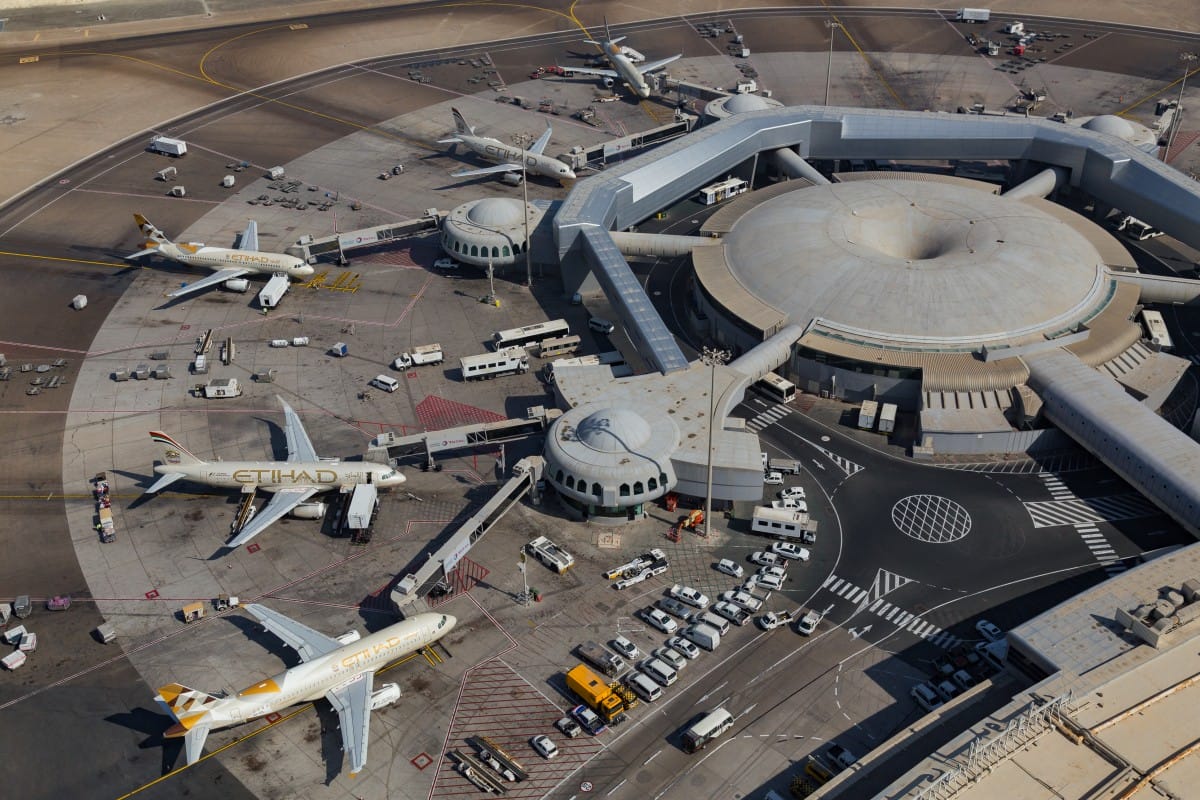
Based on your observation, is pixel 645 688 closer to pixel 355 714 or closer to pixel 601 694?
pixel 601 694

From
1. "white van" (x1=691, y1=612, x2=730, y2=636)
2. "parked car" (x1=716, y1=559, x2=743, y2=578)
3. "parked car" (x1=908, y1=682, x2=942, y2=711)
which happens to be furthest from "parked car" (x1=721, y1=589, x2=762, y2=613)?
"parked car" (x1=908, y1=682, x2=942, y2=711)

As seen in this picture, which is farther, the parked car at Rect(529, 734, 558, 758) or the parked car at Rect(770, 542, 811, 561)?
the parked car at Rect(770, 542, 811, 561)

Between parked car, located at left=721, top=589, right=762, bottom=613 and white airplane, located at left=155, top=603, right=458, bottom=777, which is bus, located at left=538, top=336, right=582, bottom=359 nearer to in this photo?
parked car, located at left=721, top=589, right=762, bottom=613

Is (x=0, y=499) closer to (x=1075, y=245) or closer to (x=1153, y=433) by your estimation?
(x=1153, y=433)

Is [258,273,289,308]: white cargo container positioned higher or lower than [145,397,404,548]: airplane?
higher

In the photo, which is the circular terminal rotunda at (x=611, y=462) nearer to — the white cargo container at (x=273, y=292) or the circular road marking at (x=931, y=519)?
the circular road marking at (x=931, y=519)

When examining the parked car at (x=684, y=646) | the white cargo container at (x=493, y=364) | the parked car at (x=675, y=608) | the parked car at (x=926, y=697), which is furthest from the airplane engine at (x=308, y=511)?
the parked car at (x=926, y=697)

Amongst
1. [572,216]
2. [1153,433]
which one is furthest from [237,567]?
[1153,433]
